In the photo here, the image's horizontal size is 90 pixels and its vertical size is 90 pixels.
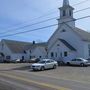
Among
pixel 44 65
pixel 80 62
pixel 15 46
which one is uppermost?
pixel 15 46

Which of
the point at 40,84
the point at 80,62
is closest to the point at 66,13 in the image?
the point at 80,62

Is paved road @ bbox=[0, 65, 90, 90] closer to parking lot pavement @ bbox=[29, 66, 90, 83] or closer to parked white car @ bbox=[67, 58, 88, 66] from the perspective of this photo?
parking lot pavement @ bbox=[29, 66, 90, 83]

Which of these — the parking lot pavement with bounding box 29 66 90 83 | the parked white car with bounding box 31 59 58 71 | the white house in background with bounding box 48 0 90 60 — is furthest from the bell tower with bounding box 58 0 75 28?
the parking lot pavement with bounding box 29 66 90 83

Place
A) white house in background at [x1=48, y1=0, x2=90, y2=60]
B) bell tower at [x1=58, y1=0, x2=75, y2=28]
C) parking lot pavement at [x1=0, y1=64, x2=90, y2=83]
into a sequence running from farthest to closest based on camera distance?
Answer: bell tower at [x1=58, y1=0, x2=75, y2=28], white house in background at [x1=48, y1=0, x2=90, y2=60], parking lot pavement at [x1=0, y1=64, x2=90, y2=83]

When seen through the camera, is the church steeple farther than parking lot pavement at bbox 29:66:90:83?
Yes

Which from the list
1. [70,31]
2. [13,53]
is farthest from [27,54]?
[70,31]

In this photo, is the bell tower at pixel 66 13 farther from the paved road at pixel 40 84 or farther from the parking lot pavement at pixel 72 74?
the paved road at pixel 40 84

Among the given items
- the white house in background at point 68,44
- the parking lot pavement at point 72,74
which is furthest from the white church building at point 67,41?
the parking lot pavement at point 72,74

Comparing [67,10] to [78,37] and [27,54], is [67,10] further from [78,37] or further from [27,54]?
[27,54]

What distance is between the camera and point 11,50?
73.3 m

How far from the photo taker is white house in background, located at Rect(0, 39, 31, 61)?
241ft

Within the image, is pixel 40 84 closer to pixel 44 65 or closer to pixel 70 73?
pixel 70 73

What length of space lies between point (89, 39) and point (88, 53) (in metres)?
3.15

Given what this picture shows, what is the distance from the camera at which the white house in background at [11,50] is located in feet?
241
